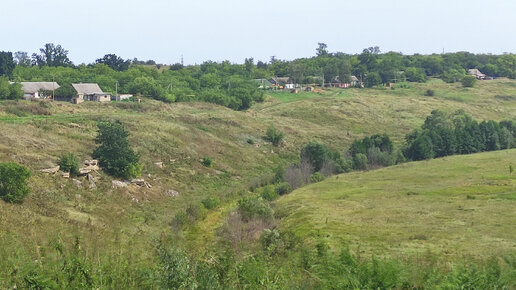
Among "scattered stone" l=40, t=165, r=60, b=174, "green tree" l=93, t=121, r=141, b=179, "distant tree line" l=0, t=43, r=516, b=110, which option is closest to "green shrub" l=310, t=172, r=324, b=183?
"green tree" l=93, t=121, r=141, b=179

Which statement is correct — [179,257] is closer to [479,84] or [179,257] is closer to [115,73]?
[115,73]

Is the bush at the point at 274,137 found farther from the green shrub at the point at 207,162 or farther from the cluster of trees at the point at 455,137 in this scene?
the green shrub at the point at 207,162

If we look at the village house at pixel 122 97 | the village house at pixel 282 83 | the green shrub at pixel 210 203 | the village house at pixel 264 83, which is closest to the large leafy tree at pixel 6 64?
the village house at pixel 122 97

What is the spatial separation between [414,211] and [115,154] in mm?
26569

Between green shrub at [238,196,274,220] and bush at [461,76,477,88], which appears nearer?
green shrub at [238,196,274,220]

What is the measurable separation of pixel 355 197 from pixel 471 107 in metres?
88.6

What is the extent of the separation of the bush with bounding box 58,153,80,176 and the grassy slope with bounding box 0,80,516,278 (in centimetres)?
131

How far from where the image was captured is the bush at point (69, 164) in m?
48.1

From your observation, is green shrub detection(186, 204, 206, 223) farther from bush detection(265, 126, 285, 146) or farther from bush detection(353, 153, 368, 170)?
bush detection(265, 126, 285, 146)

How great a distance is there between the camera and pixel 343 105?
124 meters

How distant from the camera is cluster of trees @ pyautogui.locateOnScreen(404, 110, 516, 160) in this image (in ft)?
263

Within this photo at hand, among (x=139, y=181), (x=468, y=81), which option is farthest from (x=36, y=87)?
(x=468, y=81)

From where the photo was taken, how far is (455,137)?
84875 millimetres

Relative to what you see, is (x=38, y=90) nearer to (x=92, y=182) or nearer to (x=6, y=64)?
(x=6, y=64)
